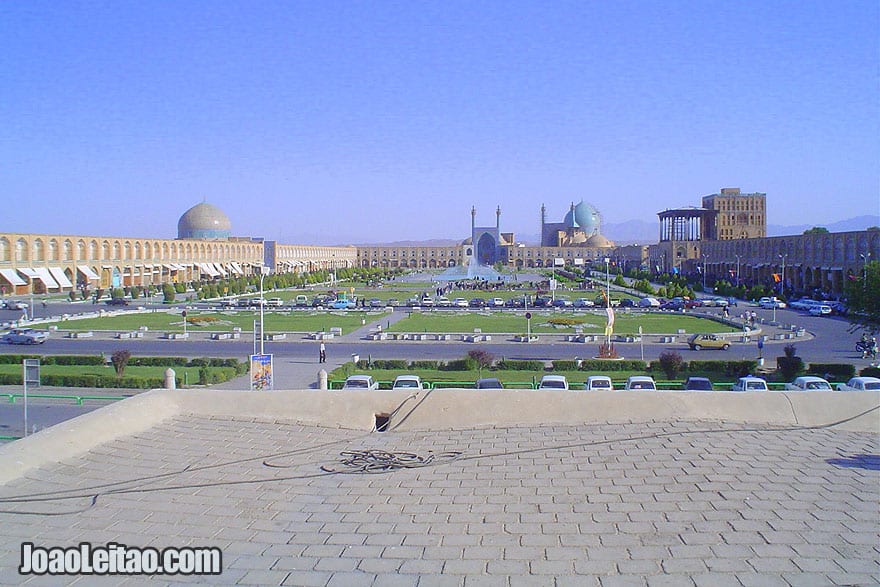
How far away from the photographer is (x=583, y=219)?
111562 millimetres

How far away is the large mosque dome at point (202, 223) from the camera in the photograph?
222ft

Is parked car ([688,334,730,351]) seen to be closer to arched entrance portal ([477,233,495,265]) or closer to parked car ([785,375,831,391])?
parked car ([785,375,831,391])

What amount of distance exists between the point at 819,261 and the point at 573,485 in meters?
41.9

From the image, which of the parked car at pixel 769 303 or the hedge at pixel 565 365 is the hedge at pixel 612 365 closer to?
the hedge at pixel 565 365

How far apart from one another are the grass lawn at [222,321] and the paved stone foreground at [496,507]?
62.6ft

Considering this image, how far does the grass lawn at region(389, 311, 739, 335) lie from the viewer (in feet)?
85.5

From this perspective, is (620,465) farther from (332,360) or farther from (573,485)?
(332,360)

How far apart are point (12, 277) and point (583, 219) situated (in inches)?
3358

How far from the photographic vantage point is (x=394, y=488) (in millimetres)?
4883

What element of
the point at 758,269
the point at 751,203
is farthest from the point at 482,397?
the point at 751,203

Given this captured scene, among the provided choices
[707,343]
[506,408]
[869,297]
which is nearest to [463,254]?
[707,343]

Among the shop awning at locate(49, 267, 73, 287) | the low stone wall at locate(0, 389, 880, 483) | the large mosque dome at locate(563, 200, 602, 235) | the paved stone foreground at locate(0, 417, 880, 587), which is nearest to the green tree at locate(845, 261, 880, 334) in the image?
the low stone wall at locate(0, 389, 880, 483)

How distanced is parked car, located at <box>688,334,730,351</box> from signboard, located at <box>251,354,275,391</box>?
1415cm

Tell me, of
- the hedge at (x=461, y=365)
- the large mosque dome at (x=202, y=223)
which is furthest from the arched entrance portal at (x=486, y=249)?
the hedge at (x=461, y=365)
